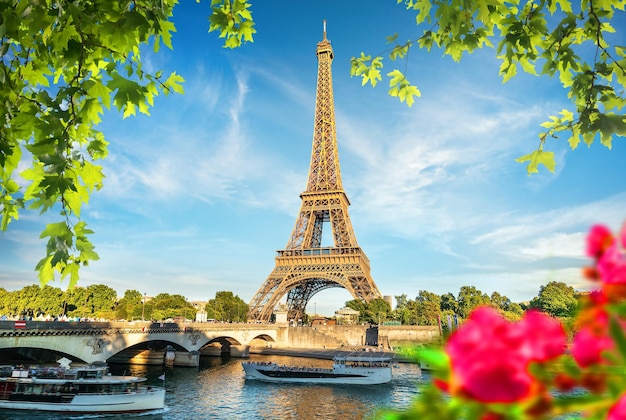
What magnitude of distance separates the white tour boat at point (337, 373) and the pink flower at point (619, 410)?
37.5 metres

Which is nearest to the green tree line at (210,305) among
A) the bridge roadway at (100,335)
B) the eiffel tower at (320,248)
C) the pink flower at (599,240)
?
the eiffel tower at (320,248)

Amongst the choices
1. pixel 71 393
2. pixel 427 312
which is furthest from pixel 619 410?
pixel 427 312

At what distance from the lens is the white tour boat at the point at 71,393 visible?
24.4 meters

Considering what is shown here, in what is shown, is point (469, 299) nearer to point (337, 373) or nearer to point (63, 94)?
point (337, 373)

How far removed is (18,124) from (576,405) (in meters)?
4.94

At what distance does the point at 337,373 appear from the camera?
Answer: 36531 mm

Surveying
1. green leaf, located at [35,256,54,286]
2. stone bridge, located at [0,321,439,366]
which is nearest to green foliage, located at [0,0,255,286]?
green leaf, located at [35,256,54,286]

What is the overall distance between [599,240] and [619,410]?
0.33 metres

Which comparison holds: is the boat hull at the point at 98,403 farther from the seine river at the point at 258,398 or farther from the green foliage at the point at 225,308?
the green foliage at the point at 225,308

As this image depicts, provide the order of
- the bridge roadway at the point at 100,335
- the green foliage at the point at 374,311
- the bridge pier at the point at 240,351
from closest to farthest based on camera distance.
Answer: the bridge roadway at the point at 100,335
the bridge pier at the point at 240,351
the green foliage at the point at 374,311

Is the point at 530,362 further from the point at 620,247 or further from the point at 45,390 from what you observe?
the point at 45,390

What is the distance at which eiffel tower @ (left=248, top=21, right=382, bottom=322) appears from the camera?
6216 cm

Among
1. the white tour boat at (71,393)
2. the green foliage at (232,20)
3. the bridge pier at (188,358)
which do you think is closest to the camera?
the green foliage at (232,20)

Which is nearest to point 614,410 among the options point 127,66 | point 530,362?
point 530,362
